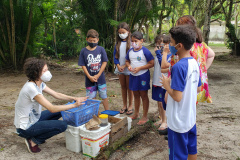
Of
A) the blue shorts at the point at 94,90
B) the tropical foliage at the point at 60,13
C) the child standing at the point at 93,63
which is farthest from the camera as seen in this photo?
the tropical foliage at the point at 60,13

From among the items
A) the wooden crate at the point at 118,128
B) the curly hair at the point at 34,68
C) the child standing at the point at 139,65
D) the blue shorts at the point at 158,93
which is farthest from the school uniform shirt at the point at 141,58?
the curly hair at the point at 34,68

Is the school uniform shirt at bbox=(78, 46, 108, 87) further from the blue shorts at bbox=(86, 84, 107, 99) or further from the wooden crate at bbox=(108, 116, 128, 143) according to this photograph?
the wooden crate at bbox=(108, 116, 128, 143)

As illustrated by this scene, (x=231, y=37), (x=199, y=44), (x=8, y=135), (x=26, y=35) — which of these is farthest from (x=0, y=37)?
(x=231, y=37)

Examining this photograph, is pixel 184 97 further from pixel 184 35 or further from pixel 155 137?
pixel 155 137

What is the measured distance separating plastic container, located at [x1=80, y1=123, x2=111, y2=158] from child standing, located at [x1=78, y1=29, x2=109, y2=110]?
115 cm

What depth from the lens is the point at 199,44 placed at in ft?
8.30

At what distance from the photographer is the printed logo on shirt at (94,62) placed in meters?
3.76

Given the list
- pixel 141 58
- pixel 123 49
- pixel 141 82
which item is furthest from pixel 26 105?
pixel 123 49

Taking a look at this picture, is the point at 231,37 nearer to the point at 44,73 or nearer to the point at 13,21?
the point at 13,21

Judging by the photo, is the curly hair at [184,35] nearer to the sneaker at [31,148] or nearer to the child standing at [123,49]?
the child standing at [123,49]

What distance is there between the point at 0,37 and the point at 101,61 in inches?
233

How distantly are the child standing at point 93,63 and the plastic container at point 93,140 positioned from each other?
1152 millimetres

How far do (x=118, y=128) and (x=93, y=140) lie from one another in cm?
53

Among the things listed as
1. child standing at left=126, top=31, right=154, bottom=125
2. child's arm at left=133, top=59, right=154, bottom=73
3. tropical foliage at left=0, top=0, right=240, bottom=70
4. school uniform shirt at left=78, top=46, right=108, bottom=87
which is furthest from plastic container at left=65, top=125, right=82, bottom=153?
tropical foliage at left=0, top=0, right=240, bottom=70
